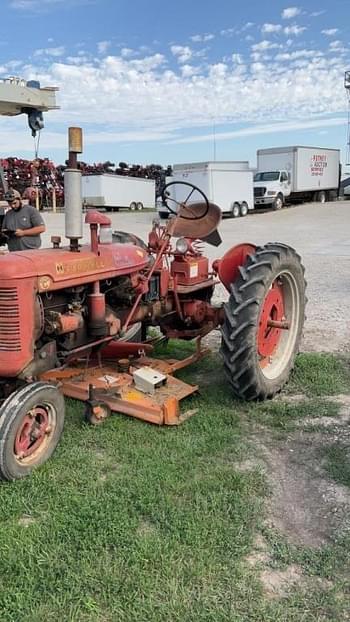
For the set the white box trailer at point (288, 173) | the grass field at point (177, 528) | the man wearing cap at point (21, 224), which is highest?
the white box trailer at point (288, 173)

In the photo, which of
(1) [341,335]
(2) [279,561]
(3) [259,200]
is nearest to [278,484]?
(2) [279,561]

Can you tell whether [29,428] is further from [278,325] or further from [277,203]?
[277,203]

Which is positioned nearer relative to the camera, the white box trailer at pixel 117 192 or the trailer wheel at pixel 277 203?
the trailer wheel at pixel 277 203

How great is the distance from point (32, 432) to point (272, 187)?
2689 cm

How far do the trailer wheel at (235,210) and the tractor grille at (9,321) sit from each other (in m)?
23.4

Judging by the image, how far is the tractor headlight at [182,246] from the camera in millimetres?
4812

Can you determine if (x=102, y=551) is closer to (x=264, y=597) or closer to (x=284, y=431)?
(x=264, y=597)

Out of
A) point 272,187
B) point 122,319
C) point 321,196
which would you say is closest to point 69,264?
point 122,319

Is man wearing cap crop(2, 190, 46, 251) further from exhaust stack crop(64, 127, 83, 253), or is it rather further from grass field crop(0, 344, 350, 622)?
exhaust stack crop(64, 127, 83, 253)

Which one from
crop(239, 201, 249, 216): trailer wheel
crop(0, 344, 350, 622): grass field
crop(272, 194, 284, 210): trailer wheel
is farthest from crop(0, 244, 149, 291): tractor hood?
crop(272, 194, 284, 210): trailer wheel

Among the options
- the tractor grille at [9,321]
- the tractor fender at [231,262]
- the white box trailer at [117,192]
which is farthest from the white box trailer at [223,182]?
the tractor grille at [9,321]

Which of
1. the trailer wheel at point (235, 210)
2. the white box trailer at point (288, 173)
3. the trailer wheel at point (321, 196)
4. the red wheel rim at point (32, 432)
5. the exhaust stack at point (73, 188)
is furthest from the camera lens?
the trailer wheel at point (321, 196)

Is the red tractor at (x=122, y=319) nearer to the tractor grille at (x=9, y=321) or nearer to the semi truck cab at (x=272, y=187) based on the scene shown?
the tractor grille at (x=9, y=321)

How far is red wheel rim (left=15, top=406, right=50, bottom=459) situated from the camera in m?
3.35
